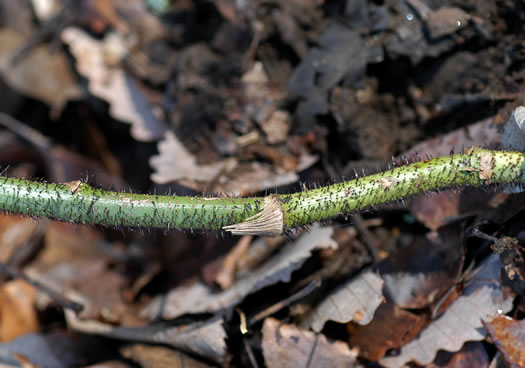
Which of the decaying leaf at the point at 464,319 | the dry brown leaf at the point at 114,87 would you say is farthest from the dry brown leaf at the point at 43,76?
the decaying leaf at the point at 464,319

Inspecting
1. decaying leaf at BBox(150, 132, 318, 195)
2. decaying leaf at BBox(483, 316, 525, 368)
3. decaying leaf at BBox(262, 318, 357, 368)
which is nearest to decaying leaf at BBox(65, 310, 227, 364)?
decaying leaf at BBox(262, 318, 357, 368)

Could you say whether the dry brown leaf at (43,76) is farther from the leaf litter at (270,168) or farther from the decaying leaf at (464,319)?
the decaying leaf at (464,319)

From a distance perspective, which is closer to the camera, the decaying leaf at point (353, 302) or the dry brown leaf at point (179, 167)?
the decaying leaf at point (353, 302)

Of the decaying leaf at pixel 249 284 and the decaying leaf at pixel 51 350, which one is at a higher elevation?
the decaying leaf at pixel 249 284

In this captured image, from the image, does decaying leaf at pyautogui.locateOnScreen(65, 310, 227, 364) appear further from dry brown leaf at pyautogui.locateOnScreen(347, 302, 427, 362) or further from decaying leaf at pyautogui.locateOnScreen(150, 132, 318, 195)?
decaying leaf at pyautogui.locateOnScreen(150, 132, 318, 195)

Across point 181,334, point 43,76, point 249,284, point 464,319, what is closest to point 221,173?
point 249,284

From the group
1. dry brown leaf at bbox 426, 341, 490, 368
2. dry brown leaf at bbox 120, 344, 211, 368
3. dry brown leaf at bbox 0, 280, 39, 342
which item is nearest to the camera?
dry brown leaf at bbox 426, 341, 490, 368

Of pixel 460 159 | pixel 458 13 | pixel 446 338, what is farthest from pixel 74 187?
pixel 458 13
